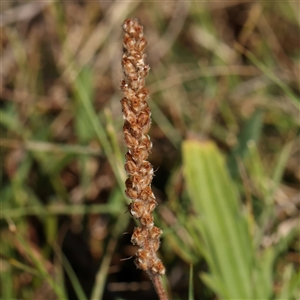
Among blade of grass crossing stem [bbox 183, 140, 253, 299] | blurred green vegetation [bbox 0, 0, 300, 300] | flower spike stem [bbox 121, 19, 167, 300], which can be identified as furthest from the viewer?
blurred green vegetation [bbox 0, 0, 300, 300]

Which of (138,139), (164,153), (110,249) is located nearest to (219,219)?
(110,249)

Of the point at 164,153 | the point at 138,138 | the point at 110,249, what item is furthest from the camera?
the point at 164,153

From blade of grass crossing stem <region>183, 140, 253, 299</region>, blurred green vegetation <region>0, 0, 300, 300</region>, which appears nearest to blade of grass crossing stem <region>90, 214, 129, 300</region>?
blurred green vegetation <region>0, 0, 300, 300</region>

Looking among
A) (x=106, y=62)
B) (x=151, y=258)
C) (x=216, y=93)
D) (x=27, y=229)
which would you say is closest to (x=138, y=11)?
(x=106, y=62)

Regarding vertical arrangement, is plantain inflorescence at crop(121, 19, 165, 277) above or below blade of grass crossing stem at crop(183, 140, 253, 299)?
above

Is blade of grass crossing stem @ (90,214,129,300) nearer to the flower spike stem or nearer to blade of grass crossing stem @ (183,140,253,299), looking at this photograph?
blade of grass crossing stem @ (183,140,253,299)

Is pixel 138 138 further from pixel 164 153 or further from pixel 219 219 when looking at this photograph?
pixel 164 153
